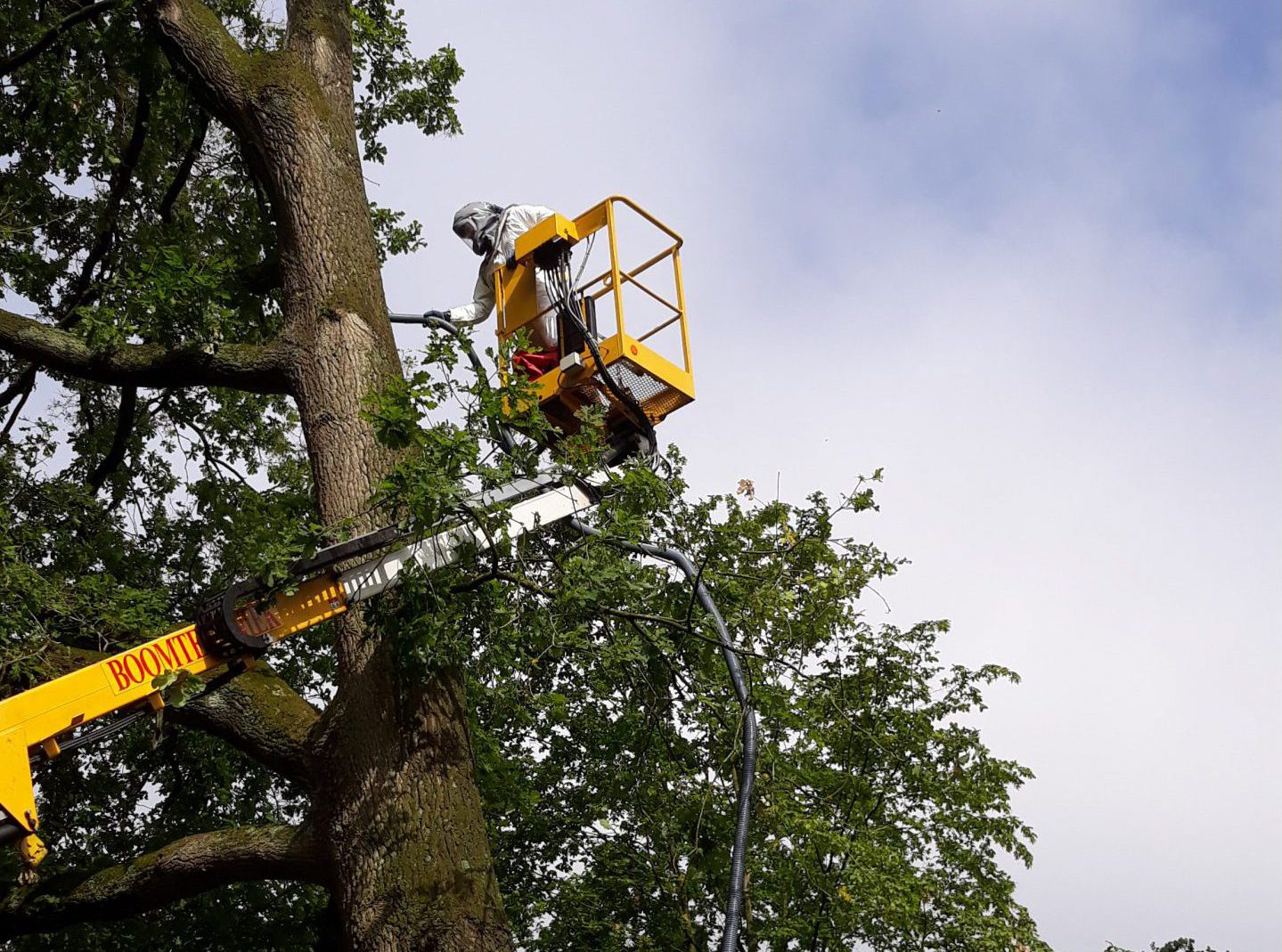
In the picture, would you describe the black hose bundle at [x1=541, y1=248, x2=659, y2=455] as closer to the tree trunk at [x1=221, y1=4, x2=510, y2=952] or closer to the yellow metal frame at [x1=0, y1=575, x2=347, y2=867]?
the tree trunk at [x1=221, y1=4, x2=510, y2=952]

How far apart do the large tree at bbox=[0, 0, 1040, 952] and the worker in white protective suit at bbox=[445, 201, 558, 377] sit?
1.32m

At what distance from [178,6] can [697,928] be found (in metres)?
10.2

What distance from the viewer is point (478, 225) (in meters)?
9.39

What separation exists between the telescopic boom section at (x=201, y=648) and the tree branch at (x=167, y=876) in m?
0.69

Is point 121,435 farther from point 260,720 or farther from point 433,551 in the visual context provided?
point 433,551

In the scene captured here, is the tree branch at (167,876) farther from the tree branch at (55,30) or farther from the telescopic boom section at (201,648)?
the tree branch at (55,30)

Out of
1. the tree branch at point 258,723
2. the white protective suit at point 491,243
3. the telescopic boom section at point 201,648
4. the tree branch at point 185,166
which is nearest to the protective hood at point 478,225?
the white protective suit at point 491,243

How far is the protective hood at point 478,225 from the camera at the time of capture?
9273mm

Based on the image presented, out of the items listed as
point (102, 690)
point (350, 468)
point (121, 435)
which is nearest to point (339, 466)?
point (350, 468)

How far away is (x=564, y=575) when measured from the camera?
5.95m

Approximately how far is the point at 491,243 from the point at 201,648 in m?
4.34

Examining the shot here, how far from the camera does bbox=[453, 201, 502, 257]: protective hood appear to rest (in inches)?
365

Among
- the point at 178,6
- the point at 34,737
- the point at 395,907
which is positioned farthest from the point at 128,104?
the point at 395,907

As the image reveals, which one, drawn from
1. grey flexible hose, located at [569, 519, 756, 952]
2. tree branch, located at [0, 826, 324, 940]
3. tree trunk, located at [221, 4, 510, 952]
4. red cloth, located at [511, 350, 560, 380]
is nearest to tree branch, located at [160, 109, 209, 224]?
tree trunk, located at [221, 4, 510, 952]
